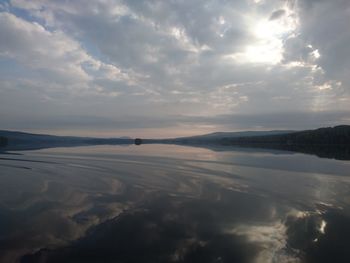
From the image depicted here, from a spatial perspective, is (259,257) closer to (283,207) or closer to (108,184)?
(283,207)

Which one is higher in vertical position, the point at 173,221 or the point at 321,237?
the point at 173,221

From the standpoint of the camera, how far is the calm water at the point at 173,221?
988 cm

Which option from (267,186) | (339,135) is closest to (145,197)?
(267,186)

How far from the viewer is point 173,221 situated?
1327cm

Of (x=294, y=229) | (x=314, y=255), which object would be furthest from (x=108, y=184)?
(x=314, y=255)

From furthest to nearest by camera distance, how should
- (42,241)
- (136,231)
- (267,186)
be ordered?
1. (267,186)
2. (136,231)
3. (42,241)

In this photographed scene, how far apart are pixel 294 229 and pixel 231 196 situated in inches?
243

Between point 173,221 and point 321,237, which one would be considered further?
point 173,221

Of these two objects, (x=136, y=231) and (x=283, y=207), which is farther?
(x=283, y=207)

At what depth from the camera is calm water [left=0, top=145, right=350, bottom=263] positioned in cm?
988

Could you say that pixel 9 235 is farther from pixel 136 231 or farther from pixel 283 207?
pixel 283 207

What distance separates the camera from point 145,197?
17656mm

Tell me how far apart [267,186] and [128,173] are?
11860mm

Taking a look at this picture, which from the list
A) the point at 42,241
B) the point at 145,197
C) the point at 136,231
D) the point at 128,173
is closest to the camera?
the point at 42,241
